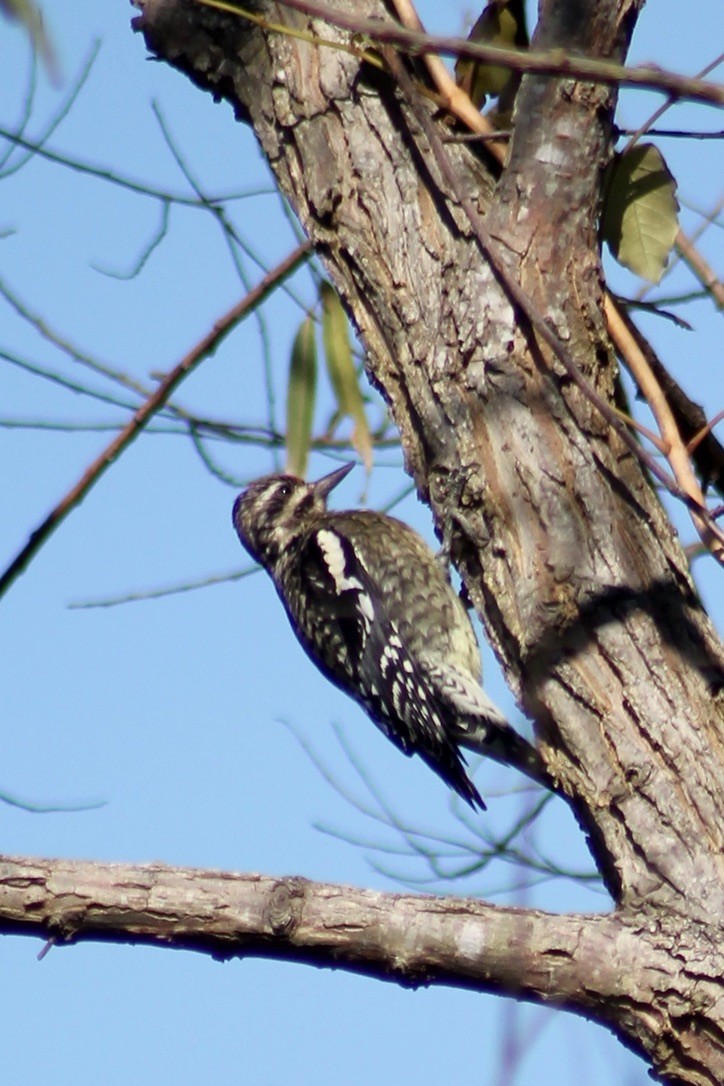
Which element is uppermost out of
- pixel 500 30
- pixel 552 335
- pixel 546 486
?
pixel 500 30

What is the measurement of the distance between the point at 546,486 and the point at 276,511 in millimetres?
2610

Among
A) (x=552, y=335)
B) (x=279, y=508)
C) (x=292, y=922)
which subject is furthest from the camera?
(x=279, y=508)

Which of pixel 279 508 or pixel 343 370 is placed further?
pixel 279 508

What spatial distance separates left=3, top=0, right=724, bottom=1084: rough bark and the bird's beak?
2.16m

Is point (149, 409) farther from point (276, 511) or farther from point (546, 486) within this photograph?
point (276, 511)

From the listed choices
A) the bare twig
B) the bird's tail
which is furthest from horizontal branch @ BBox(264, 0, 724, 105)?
the bird's tail

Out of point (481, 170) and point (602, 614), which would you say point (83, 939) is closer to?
point (602, 614)

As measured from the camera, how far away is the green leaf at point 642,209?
3041mm

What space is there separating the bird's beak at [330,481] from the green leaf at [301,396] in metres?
1.68

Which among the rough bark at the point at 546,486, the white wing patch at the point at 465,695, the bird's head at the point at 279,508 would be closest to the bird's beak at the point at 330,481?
the bird's head at the point at 279,508

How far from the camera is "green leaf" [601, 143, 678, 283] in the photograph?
304cm

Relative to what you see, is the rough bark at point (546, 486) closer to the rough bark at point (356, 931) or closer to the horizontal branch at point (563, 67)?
the rough bark at point (356, 931)

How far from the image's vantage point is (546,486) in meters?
2.75

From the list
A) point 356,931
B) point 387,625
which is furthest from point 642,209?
point 387,625
